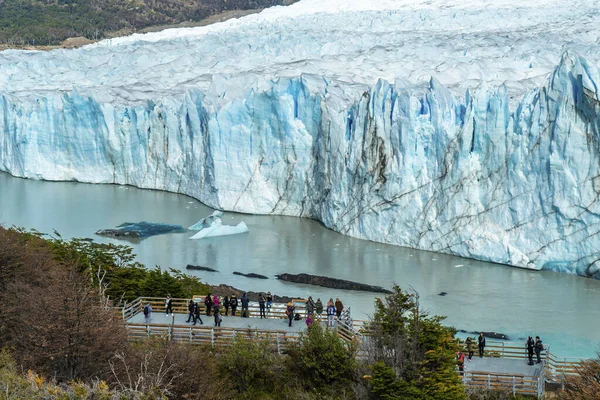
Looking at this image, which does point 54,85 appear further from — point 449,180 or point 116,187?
point 449,180

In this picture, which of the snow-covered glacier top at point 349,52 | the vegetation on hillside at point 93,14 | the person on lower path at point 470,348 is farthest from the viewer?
the vegetation on hillside at point 93,14

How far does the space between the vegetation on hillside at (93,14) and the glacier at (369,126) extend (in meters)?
27.3

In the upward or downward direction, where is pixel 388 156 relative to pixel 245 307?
upward

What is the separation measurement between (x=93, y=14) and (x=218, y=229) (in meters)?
52.6

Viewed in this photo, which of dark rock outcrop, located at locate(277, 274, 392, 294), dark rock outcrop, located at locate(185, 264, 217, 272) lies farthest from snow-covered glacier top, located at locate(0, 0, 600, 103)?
dark rock outcrop, located at locate(185, 264, 217, 272)

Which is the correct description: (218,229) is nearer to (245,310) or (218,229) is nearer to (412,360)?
(245,310)

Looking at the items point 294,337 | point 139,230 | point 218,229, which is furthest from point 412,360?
point 139,230

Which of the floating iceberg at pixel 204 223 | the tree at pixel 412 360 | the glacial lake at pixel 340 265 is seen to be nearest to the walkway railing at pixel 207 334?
the tree at pixel 412 360

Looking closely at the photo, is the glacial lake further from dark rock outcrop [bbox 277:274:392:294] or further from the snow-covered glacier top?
the snow-covered glacier top

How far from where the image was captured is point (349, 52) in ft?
112

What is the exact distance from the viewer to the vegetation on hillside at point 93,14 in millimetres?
66438

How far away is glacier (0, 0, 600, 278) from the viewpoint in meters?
20.2

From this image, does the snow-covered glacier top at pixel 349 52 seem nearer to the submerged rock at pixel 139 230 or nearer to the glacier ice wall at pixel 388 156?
the glacier ice wall at pixel 388 156

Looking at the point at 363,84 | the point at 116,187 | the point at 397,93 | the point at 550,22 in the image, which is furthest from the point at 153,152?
the point at 550,22
